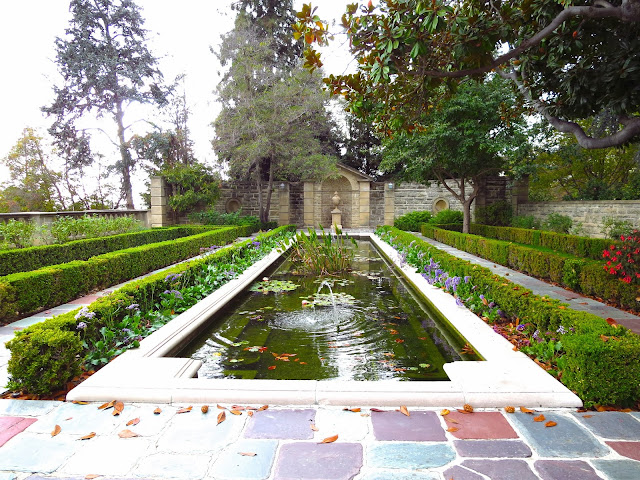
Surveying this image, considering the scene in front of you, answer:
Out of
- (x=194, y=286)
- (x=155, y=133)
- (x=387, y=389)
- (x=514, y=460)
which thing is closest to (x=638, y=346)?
(x=514, y=460)

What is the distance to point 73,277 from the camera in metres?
5.36

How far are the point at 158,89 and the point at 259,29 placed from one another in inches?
242

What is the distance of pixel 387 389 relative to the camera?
255 cm

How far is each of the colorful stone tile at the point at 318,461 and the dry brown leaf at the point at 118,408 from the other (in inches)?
43.1

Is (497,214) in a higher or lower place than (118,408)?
higher

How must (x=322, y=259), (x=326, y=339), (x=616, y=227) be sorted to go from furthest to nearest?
(x=616, y=227) → (x=322, y=259) → (x=326, y=339)

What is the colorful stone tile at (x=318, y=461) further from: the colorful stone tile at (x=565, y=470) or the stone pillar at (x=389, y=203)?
the stone pillar at (x=389, y=203)

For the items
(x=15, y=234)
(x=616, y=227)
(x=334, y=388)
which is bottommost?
(x=334, y=388)

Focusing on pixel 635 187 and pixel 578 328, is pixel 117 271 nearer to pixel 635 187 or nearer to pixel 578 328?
pixel 578 328

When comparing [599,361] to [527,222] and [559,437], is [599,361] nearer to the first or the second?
[559,437]

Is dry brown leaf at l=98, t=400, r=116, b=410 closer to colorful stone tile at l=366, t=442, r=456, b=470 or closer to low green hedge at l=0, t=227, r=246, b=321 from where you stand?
colorful stone tile at l=366, t=442, r=456, b=470

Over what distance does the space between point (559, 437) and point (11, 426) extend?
9.93 ft

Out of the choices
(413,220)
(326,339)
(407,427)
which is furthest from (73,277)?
(413,220)

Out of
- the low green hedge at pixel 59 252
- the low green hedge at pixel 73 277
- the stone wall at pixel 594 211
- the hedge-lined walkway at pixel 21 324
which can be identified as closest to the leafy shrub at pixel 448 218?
the stone wall at pixel 594 211
